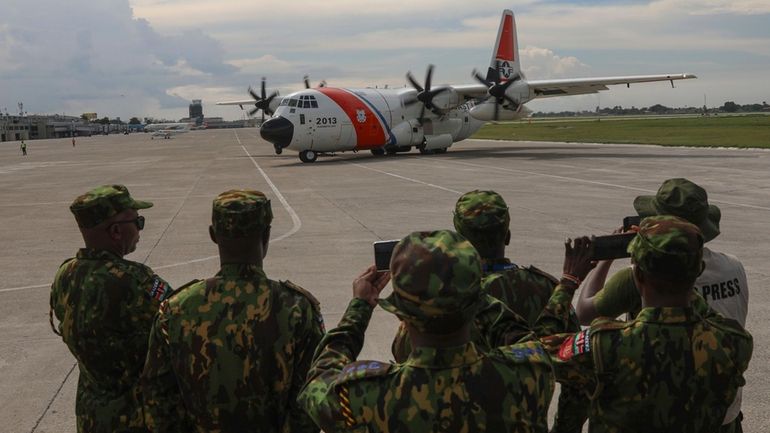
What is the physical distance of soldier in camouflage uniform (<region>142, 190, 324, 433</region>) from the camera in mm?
2988

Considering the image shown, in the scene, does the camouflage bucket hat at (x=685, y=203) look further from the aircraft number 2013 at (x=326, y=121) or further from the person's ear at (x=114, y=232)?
the aircraft number 2013 at (x=326, y=121)

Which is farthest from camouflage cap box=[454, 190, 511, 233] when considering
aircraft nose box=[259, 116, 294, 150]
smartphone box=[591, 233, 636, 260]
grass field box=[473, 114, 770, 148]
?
grass field box=[473, 114, 770, 148]

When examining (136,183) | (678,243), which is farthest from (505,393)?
(136,183)

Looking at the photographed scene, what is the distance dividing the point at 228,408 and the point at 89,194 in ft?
5.13

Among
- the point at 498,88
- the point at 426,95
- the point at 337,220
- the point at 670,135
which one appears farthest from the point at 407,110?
the point at 670,135

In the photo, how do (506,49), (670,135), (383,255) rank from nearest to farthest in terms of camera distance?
(383,255), (506,49), (670,135)

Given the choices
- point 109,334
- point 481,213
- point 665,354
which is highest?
point 481,213

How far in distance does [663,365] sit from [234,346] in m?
1.77

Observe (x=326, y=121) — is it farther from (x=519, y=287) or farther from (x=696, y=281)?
(x=519, y=287)

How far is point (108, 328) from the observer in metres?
3.45

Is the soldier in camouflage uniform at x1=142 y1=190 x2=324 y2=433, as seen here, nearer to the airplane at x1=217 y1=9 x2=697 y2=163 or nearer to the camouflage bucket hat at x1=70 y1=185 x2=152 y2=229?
the camouflage bucket hat at x1=70 y1=185 x2=152 y2=229

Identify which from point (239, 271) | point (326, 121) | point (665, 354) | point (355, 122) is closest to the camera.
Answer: point (665, 354)

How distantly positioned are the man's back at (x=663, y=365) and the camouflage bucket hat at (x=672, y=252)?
0.51 feet

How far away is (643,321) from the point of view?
2791mm
